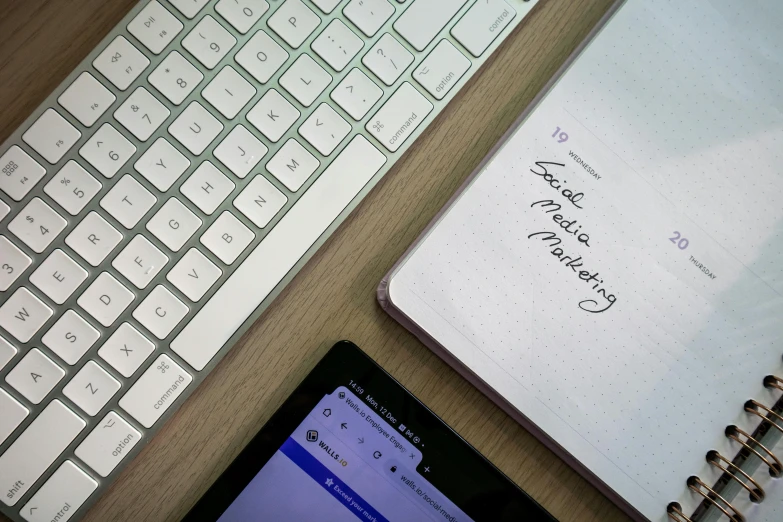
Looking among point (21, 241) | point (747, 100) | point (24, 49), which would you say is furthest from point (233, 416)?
point (747, 100)

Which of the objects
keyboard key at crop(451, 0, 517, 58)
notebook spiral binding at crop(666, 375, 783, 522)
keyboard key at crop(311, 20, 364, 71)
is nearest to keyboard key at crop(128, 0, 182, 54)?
keyboard key at crop(311, 20, 364, 71)

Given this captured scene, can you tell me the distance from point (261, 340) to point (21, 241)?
17 centimetres

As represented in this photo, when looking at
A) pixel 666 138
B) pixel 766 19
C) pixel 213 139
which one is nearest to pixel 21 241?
pixel 213 139

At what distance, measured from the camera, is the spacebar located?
0.40 m

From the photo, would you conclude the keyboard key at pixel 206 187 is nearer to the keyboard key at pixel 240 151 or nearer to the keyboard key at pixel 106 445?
the keyboard key at pixel 240 151

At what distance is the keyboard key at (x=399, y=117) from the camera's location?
0.42 meters

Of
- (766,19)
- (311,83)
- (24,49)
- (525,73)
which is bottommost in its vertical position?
(24,49)

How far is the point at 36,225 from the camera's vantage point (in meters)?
0.39

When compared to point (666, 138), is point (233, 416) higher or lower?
lower

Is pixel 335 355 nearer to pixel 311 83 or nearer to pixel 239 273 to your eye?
pixel 239 273

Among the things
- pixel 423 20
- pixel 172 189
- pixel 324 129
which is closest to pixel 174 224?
pixel 172 189

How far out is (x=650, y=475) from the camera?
43cm

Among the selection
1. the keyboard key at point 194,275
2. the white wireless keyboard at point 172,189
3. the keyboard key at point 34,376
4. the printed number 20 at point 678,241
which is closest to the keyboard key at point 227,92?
the white wireless keyboard at point 172,189

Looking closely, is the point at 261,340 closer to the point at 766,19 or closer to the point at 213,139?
the point at 213,139
